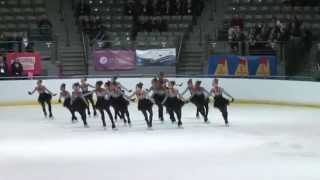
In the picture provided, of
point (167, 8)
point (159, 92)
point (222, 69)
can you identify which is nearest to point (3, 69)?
point (159, 92)

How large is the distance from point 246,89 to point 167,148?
9.17 metres

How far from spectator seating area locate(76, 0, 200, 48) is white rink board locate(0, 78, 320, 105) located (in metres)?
1.53

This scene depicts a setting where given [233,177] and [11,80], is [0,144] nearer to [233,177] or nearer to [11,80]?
[233,177]

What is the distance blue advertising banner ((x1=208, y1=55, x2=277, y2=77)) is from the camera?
2249cm

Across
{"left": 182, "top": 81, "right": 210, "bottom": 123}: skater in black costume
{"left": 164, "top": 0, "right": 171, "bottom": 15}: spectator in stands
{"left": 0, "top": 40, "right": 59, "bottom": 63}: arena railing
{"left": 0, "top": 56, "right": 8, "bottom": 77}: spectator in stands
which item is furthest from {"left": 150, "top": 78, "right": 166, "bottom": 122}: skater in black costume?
{"left": 164, "top": 0, "right": 171, "bottom": 15}: spectator in stands

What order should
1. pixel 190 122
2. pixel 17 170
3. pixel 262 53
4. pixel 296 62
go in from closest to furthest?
pixel 17 170, pixel 190 122, pixel 296 62, pixel 262 53

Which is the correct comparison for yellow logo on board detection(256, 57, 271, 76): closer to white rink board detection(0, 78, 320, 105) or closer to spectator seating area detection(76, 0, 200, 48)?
white rink board detection(0, 78, 320, 105)

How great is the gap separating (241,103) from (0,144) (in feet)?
32.6

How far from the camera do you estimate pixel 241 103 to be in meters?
22.4

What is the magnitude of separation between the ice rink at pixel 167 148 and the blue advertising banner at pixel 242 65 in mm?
2636

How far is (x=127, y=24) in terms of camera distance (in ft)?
90.7

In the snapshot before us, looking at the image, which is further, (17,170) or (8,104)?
(8,104)

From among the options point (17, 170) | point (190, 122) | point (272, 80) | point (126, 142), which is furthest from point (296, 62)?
point (17, 170)

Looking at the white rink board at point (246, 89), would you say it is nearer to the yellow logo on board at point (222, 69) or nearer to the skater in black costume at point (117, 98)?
the yellow logo on board at point (222, 69)
